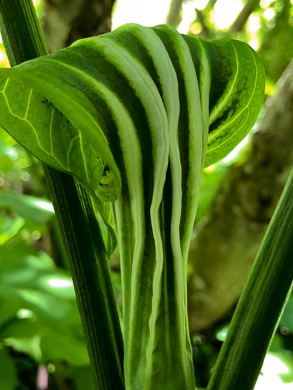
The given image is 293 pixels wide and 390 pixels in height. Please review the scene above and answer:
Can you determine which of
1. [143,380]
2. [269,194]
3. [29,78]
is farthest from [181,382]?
[269,194]

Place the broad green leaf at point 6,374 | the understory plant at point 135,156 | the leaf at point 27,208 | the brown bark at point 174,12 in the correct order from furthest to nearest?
the brown bark at point 174,12 → the leaf at point 27,208 → the broad green leaf at point 6,374 → the understory plant at point 135,156

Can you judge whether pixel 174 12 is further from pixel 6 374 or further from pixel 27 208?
pixel 6 374

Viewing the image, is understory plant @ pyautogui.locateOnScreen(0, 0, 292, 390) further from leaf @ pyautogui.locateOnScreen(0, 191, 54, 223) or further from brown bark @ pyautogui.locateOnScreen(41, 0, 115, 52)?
brown bark @ pyautogui.locateOnScreen(41, 0, 115, 52)

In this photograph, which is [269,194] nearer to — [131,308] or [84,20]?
[84,20]

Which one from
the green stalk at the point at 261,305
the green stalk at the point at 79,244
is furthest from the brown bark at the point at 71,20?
the green stalk at the point at 261,305

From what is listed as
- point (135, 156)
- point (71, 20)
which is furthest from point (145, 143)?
point (71, 20)

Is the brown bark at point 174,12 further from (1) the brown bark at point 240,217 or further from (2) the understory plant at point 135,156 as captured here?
(2) the understory plant at point 135,156

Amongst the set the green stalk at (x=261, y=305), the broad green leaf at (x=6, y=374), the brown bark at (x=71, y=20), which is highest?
the brown bark at (x=71, y=20)
